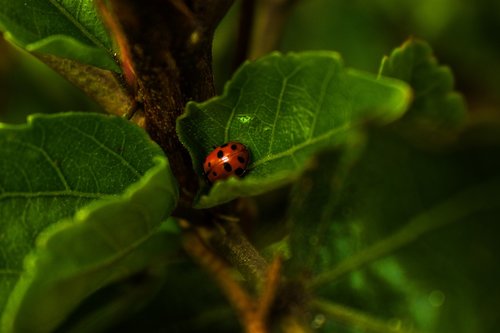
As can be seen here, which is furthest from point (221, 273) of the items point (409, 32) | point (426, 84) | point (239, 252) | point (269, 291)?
A: point (409, 32)

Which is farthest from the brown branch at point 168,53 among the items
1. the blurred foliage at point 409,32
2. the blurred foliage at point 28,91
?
the blurred foliage at point 409,32

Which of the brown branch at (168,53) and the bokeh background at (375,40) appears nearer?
the brown branch at (168,53)

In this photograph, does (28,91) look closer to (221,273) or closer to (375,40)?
(375,40)

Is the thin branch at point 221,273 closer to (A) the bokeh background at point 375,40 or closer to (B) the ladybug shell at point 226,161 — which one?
(B) the ladybug shell at point 226,161

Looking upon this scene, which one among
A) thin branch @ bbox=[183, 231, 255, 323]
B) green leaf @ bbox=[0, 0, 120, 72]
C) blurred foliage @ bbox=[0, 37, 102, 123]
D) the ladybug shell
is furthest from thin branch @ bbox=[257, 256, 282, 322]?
blurred foliage @ bbox=[0, 37, 102, 123]

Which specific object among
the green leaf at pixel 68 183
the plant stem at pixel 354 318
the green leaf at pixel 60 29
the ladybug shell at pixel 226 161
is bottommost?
the plant stem at pixel 354 318

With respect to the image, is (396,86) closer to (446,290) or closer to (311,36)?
(446,290)

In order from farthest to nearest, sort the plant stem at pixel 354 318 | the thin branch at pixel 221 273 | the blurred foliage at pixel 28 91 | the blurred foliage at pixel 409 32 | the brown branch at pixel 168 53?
the blurred foliage at pixel 409 32, the blurred foliage at pixel 28 91, the plant stem at pixel 354 318, the thin branch at pixel 221 273, the brown branch at pixel 168 53
